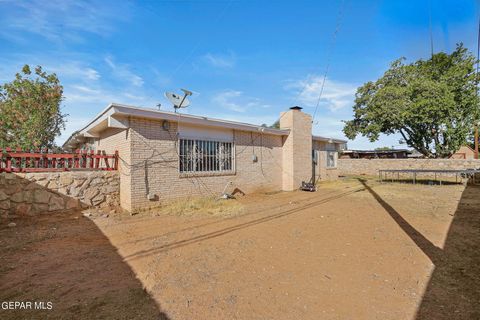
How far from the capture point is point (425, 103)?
20.0 m

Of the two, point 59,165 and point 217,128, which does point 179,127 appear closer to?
point 217,128

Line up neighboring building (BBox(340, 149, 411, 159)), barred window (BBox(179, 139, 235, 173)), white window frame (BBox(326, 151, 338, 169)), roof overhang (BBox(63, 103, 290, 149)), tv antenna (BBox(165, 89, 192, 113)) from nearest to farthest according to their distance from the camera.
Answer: roof overhang (BBox(63, 103, 290, 149))
tv antenna (BBox(165, 89, 192, 113))
barred window (BBox(179, 139, 235, 173))
white window frame (BBox(326, 151, 338, 169))
neighboring building (BBox(340, 149, 411, 159))

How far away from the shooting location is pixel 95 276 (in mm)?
3330

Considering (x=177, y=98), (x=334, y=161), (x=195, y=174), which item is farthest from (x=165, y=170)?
(x=334, y=161)

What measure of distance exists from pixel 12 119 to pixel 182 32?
12171 mm

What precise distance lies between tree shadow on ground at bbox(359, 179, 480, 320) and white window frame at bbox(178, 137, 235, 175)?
21.4ft

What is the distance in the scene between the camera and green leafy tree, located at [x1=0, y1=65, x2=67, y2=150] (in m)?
13.6

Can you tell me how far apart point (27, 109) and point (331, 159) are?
20.6 m

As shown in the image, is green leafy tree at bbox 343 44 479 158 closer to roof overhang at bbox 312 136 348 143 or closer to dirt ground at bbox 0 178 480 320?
roof overhang at bbox 312 136 348 143

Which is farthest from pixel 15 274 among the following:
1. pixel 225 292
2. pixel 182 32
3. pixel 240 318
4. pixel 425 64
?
pixel 425 64

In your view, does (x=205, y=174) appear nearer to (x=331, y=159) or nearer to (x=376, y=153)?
(x=331, y=159)

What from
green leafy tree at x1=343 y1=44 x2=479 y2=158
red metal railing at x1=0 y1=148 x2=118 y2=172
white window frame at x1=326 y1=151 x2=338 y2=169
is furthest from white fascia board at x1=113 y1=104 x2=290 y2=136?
green leafy tree at x1=343 y1=44 x2=479 y2=158

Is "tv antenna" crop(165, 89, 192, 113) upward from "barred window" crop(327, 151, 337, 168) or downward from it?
upward

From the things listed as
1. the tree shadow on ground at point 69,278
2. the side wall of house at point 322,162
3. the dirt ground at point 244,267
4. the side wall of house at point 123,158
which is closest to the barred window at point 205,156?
the side wall of house at point 123,158
